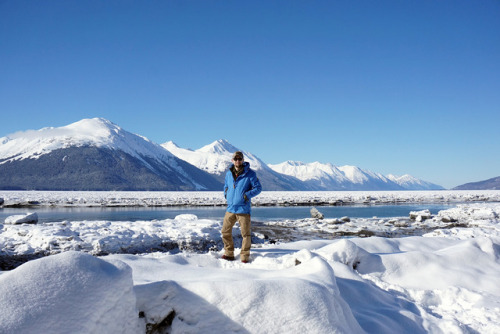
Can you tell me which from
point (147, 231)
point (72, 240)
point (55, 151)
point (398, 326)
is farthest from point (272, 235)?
point (55, 151)

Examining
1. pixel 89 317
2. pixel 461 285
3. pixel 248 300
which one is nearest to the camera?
pixel 89 317

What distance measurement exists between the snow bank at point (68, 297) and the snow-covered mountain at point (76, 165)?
14001 cm

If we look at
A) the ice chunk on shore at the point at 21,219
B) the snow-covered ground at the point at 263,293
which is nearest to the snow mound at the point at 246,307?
the snow-covered ground at the point at 263,293

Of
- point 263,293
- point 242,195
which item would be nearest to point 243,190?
point 242,195

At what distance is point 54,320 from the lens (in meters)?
2.29

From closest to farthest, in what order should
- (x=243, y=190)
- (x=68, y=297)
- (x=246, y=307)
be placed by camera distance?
(x=68, y=297) < (x=246, y=307) < (x=243, y=190)

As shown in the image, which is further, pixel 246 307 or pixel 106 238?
pixel 106 238

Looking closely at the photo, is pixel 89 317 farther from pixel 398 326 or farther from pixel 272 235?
pixel 272 235

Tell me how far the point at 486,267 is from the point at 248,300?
544 cm

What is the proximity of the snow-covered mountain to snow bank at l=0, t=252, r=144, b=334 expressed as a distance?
14001cm

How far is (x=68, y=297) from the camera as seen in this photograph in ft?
8.00

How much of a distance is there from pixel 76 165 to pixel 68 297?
162 metres

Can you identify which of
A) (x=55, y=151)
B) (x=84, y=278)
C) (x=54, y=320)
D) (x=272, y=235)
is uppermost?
(x=55, y=151)

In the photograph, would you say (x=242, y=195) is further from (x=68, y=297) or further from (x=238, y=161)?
(x=68, y=297)
